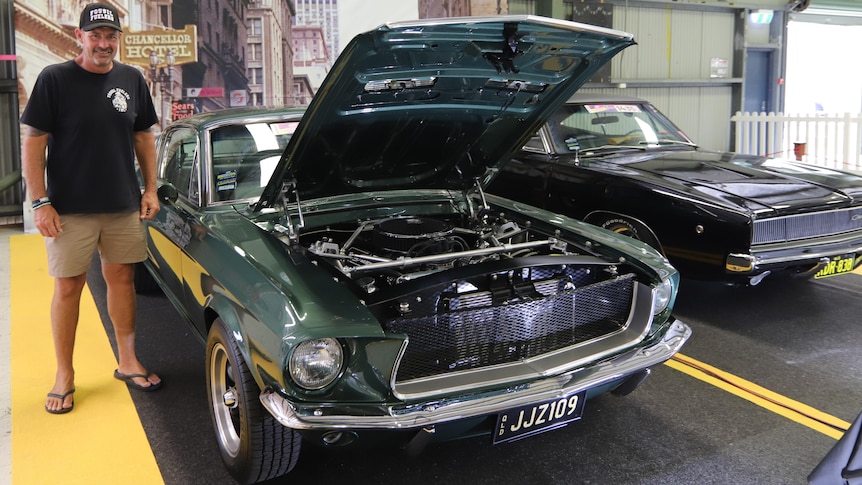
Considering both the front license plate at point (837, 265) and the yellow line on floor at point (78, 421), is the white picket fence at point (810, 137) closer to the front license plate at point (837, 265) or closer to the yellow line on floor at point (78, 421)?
the front license plate at point (837, 265)

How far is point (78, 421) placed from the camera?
3.14 meters

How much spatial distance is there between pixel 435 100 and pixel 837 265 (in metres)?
2.91

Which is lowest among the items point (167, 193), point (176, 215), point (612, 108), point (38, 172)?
point (176, 215)

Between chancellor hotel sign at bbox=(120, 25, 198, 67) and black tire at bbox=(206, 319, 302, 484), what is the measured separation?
6.66m

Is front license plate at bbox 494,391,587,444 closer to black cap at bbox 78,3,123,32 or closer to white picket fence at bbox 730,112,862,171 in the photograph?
black cap at bbox 78,3,123,32

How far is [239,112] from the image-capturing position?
3.70m

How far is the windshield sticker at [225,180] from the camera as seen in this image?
3279mm

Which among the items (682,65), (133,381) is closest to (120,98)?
(133,381)

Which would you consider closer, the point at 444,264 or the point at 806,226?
the point at 444,264

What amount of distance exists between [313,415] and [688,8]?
12.7m

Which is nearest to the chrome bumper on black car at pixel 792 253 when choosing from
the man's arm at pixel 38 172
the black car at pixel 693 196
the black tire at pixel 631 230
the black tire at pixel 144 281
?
the black car at pixel 693 196

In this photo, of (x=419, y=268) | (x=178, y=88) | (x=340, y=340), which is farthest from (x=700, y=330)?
(x=178, y=88)

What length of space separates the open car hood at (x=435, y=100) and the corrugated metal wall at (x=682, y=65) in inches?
360

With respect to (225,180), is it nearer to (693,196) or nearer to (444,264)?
(444,264)
